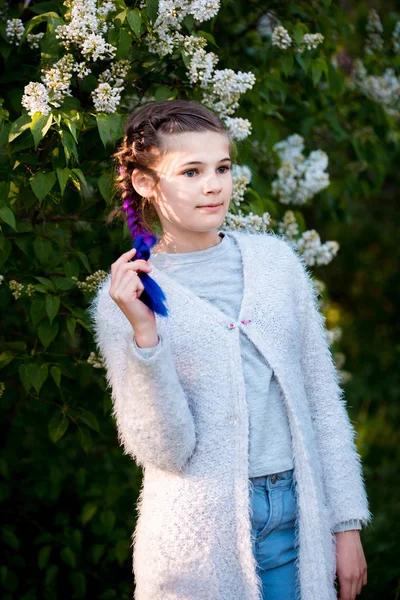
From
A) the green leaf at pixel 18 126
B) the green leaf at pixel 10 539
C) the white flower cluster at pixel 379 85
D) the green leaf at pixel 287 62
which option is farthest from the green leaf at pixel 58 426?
the white flower cluster at pixel 379 85

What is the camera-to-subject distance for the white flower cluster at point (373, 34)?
3482 mm

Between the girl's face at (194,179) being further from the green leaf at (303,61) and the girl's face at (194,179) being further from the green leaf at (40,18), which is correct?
the green leaf at (303,61)

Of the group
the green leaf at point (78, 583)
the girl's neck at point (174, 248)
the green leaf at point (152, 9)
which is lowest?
the green leaf at point (78, 583)

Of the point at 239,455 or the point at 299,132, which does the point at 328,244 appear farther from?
the point at 239,455

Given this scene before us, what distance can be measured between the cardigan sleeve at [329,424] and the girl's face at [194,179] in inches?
12.9

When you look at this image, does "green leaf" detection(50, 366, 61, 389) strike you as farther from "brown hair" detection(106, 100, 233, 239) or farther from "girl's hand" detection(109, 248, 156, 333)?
"girl's hand" detection(109, 248, 156, 333)

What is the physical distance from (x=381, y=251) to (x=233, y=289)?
5.33m

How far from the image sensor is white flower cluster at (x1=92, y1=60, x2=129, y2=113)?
2252mm

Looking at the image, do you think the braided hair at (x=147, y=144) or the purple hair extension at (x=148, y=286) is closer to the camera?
the purple hair extension at (x=148, y=286)

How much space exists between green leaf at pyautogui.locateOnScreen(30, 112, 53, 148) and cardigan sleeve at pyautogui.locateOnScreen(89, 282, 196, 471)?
57 centimetres

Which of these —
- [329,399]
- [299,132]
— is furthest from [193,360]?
A: [299,132]

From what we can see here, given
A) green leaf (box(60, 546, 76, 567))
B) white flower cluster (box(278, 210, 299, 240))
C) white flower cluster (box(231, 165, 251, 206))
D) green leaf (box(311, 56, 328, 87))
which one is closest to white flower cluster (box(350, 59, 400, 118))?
green leaf (box(311, 56, 328, 87))

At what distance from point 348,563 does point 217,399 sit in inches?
22.0

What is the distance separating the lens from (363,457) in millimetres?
4980
